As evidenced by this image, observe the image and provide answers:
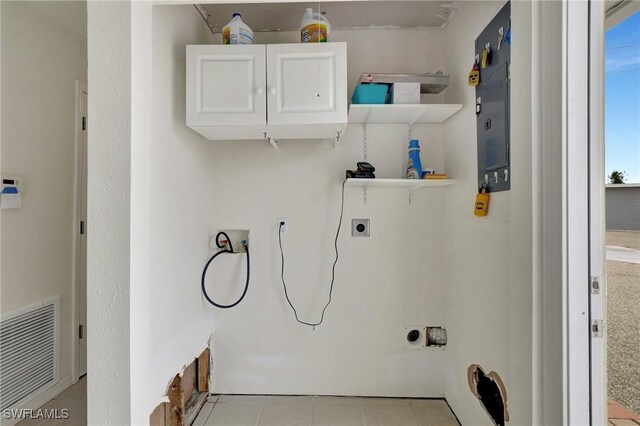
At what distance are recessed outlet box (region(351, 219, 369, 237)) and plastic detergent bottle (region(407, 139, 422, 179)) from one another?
0.43 meters

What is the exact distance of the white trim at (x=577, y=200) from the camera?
36.9 inches

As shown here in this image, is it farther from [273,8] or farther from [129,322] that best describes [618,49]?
[129,322]

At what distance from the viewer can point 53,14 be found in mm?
1920

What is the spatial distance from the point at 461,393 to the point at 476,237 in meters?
0.96

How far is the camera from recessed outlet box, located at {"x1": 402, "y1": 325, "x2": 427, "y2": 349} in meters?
2.09

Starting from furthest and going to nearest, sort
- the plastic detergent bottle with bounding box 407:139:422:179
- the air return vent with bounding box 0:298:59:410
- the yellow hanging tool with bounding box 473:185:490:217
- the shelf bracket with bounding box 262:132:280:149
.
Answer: the plastic detergent bottle with bounding box 407:139:422:179 → the shelf bracket with bounding box 262:132:280:149 → the air return vent with bounding box 0:298:59:410 → the yellow hanging tool with bounding box 473:185:490:217

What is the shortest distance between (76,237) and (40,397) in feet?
3.38

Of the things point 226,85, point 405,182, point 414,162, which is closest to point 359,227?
point 405,182

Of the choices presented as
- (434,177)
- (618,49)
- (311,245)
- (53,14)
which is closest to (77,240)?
(53,14)

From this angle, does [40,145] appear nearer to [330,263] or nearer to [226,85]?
[226,85]

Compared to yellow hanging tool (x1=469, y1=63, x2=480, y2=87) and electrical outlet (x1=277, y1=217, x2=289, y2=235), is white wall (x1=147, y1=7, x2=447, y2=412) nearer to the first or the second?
electrical outlet (x1=277, y1=217, x2=289, y2=235)

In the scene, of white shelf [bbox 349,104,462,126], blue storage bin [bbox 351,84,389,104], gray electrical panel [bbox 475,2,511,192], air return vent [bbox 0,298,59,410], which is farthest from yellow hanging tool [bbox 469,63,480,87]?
air return vent [bbox 0,298,59,410]

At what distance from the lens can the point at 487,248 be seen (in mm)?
1505

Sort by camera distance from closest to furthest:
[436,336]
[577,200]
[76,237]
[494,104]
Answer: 1. [577,200]
2. [494,104]
3. [436,336]
4. [76,237]
